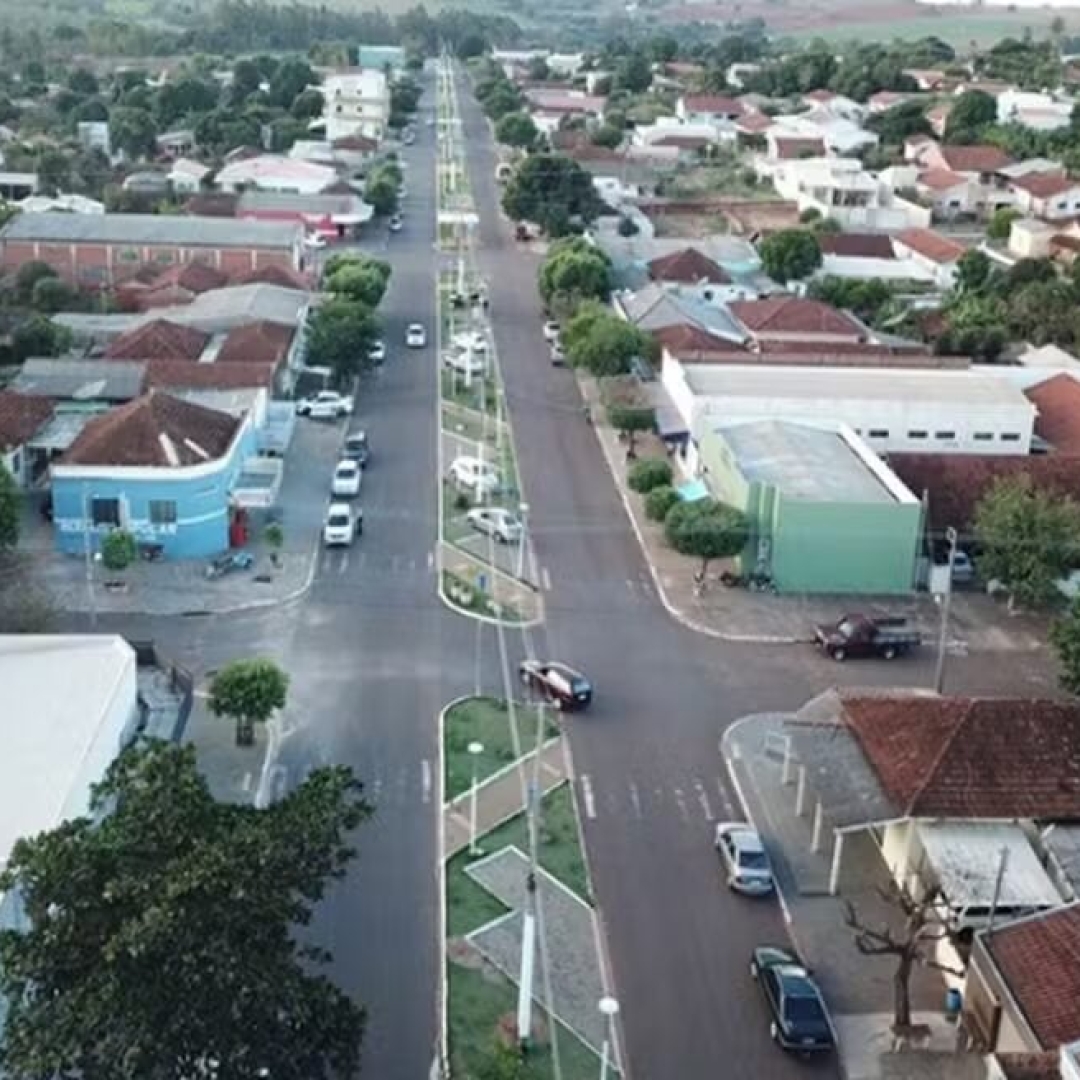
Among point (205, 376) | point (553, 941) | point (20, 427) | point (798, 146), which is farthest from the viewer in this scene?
point (798, 146)

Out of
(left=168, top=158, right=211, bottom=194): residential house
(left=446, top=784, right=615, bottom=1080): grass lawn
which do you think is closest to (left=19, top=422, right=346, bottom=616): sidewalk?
(left=446, top=784, right=615, bottom=1080): grass lawn

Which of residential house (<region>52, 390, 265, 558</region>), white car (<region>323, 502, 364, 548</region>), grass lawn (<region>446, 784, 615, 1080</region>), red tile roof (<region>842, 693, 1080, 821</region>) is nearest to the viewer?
grass lawn (<region>446, 784, 615, 1080</region>)

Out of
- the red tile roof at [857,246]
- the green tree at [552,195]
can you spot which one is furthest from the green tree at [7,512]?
the green tree at [552,195]

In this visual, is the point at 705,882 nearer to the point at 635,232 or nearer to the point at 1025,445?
the point at 1025,445

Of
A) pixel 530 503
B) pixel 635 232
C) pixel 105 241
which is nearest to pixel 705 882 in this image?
pixel 530 503

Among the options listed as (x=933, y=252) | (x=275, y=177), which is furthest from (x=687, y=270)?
(x=275, y=177)

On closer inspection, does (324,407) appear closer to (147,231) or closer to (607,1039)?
(147,231)

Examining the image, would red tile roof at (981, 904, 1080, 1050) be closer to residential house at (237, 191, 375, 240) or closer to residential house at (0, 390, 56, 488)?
residential house at (0, 390, 56, 488)
